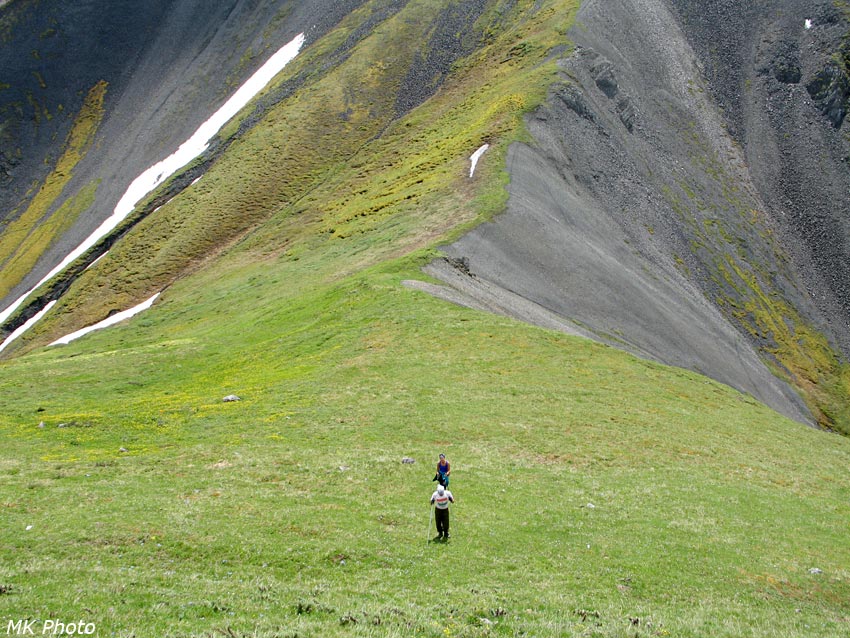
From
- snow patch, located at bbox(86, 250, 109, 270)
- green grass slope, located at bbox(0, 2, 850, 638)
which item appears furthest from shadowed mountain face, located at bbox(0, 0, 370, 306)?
green grass slope, located at bbox(0, 2, 850, 638)

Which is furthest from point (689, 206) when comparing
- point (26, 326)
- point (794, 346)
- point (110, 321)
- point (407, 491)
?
point (26, 326)

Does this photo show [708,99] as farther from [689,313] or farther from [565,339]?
[565,339]

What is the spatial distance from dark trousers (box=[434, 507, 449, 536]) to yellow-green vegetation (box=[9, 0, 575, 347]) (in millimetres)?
43438

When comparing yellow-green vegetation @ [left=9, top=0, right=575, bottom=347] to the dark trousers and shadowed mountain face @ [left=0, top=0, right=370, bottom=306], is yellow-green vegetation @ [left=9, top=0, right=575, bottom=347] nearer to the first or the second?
shadowed mountain face @ [left=0, top=0, right=370, bottom=306]

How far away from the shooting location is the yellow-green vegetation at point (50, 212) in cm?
11394

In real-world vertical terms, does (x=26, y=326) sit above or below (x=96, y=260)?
below

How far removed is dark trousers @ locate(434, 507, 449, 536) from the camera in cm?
2134

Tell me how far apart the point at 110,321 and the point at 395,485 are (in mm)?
61370

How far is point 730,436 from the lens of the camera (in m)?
38.4

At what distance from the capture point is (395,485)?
26203mm

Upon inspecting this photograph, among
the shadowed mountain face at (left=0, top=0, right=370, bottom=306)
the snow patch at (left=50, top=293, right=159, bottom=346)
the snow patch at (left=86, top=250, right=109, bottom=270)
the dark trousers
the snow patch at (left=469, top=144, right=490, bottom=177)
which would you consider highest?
the shadowed mountain face at (left=0, top=0, right=370, bottom=306)

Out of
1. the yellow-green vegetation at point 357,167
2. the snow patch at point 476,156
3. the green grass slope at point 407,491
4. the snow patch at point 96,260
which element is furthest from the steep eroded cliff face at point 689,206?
the snow patch at point 96,260

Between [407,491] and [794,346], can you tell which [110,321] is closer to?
Result: [407,491]

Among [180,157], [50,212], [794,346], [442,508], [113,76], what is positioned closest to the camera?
[442,508]
